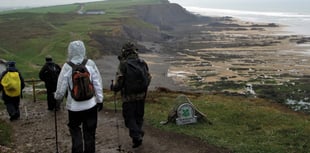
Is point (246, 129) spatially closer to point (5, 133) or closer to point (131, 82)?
point (131, 82)

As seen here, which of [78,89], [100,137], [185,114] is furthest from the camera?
[185,114]

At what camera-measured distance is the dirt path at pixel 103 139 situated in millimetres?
10828

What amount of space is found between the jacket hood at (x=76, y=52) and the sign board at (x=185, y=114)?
18.1 feet

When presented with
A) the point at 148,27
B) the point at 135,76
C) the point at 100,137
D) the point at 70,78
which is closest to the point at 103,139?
the point at 100,137

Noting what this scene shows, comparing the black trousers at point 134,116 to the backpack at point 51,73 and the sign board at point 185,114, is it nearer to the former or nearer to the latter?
the sign board at point 185,114

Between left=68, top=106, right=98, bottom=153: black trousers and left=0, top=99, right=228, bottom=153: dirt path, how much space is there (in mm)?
1898

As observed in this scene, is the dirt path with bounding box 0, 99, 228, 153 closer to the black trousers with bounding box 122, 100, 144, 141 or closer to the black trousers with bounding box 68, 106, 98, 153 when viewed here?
the black trousers with bounding box 122, 100, 144, 141

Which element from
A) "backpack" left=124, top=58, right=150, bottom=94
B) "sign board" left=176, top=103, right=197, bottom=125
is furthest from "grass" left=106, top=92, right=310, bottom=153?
"backpack" left=124, top=58, right=150, bottom=94

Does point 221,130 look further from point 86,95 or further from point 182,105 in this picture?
point 86,95

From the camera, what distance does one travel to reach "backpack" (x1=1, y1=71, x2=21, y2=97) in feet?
Answer: 43.7

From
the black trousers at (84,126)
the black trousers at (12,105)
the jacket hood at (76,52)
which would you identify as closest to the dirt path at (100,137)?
the black trousers at (12,105)

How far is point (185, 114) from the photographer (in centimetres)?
1326

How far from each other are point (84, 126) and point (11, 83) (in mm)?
5798

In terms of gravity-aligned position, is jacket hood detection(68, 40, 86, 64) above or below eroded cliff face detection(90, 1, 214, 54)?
above
